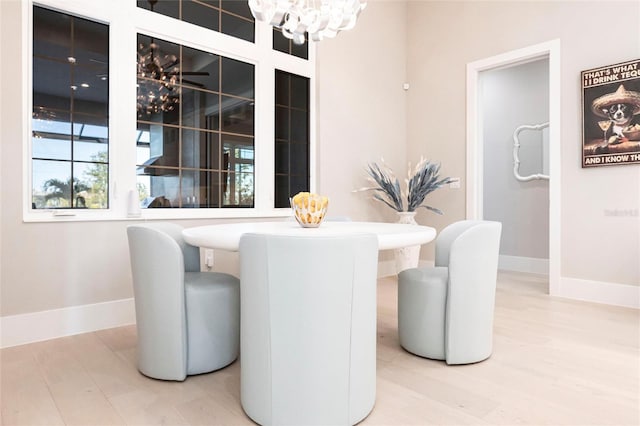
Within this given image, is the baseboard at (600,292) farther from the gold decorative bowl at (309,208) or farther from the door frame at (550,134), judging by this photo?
the gold decorative bowl at (309,208)

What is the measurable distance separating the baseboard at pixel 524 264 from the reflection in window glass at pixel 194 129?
365cm

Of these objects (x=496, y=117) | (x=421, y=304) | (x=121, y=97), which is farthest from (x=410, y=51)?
(x=421, y=304)

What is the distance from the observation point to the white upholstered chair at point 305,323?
1.37 metres

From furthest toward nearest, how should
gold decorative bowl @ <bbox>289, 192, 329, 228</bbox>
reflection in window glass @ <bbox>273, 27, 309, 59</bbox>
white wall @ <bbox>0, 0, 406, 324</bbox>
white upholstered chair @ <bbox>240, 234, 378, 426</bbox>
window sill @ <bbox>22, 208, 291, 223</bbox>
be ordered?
reflection in window glass @ <bbox>273, 27, 309, 59</bbox>
window sill @ <bbox>22, 208, 291, 223</bbox>
white wall @ <bbox>0, 0, 406, 324</bbox>
gold decorative bowl @ <bbox>289, 192, 329, 228</bbox>
white upholstered chair @ <bbox>240, 234, 378, 426</bbox>

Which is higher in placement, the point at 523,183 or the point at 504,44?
the point at 504,44

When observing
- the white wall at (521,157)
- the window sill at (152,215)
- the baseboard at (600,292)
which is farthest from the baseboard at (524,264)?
the window sill at (152,215)

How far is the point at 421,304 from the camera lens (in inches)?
83.7

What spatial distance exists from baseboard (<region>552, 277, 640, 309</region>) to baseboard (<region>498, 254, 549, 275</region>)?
1.37m

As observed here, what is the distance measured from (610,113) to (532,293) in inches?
68.7

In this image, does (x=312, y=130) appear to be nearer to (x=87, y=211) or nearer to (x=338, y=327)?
(x=87, y=211)

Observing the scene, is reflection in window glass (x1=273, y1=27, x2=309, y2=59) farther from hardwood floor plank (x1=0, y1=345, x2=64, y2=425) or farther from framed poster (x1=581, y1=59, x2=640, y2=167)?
hardwood floor plank (x1=0, y1=345, x2=64, y2=425)

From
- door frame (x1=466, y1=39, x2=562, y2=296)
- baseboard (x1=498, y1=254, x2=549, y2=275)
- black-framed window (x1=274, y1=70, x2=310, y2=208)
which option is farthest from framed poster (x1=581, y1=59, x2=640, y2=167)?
black-framed window (x1=274, y1=70, x2=310, y2=208)

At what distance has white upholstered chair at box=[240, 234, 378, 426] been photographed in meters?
1.37

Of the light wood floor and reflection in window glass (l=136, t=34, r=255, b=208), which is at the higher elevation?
reflection in window glass (l=136, t=34, r=255, b=208)
